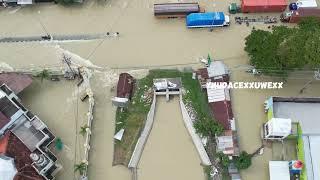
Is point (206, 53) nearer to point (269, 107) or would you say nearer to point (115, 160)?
point (269, 107)

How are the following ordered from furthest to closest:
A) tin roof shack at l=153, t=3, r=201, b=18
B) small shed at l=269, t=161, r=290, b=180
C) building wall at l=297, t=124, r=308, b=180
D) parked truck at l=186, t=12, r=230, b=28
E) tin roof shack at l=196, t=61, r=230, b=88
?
tin roof shack at l=153, t=3, r=201, b=18 → parked truck at l=186, t=12, r=230, b=28 → tin roof shack at l=196, t=61, r=230, b=88 → small shed at l=269, t=161, r=290, b=180 → building wall at l=297, t=124, r=308, b=180

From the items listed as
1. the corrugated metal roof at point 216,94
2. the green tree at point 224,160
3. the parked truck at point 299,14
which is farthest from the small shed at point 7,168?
the parked truck at point 299,14

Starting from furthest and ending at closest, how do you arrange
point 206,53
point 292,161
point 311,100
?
point 206,53, point 311,100, point 292,161

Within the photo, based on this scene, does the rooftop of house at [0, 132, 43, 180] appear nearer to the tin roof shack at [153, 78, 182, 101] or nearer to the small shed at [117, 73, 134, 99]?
the small shed at [117, 73, 134, 99]

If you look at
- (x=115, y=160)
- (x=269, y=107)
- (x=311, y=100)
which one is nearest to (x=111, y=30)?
(x=115, y=160)

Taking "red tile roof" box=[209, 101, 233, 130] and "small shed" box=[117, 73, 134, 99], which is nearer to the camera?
"red tile roof" box=[209, 101, 233, 130]

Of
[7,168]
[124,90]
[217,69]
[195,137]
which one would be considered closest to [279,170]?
[195,137]

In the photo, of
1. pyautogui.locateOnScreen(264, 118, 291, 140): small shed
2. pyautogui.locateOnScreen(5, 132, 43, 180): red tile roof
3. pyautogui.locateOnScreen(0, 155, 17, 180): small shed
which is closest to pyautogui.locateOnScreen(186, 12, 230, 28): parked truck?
pyautogui.locateOnScreen(264, 118, 291, 140): small shed
